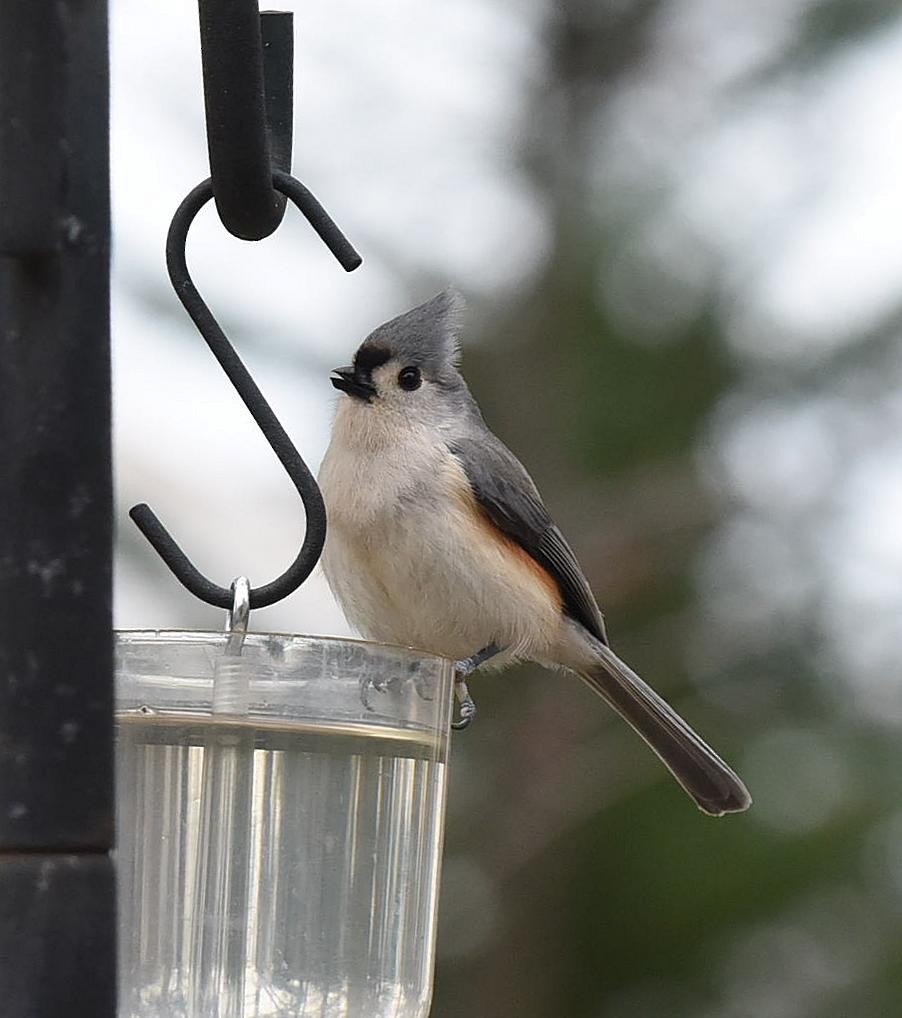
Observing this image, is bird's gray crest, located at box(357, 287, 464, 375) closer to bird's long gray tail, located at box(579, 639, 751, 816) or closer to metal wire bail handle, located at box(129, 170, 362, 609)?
bird's long gray tail, located at box(579, 639, 751, 816)

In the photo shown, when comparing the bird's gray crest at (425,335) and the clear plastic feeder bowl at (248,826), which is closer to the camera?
the clear plastic feeder bowl at (248,826)

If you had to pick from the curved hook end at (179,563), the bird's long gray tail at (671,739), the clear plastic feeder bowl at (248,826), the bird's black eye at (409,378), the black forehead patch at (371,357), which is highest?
the black forehead patch at (371,357)

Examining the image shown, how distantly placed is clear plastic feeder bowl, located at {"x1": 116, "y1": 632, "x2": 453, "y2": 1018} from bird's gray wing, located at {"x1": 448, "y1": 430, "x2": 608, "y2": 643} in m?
1.73

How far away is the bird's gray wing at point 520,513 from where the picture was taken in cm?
350

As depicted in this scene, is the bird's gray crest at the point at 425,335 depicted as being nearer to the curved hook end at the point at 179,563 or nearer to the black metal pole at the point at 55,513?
the curved hook end at the point at 179,563

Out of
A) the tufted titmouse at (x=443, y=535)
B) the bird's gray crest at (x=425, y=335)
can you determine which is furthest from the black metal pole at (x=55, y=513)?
the bird's gray crest at (x=425, y=335)

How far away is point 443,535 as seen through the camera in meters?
3.33

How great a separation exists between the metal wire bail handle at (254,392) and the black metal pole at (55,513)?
0.45 m

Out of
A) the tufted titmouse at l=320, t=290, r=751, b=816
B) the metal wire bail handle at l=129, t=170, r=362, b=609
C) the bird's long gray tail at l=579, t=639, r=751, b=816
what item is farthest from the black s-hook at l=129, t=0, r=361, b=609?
the bird's long gray tail at l=579, t=639, r=751, b=816

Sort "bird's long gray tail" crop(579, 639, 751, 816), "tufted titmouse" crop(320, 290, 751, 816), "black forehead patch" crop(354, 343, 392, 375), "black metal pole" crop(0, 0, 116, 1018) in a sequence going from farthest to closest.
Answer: "bird's long gray tail" crop(579, 639, 751, 816)
"black forehead patch" crop(354, 343, 392, 375)
"tufted titmouse" crop(320, 290, 751, 816)
"black metal pole" crop(0, 0, 116, 1018)

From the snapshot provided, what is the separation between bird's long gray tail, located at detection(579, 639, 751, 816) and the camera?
140 inches

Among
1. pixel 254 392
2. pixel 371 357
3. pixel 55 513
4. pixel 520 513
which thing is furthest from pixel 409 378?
pixel 55 513

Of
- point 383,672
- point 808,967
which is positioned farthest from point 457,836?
point 383,672

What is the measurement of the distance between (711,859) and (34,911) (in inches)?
130
